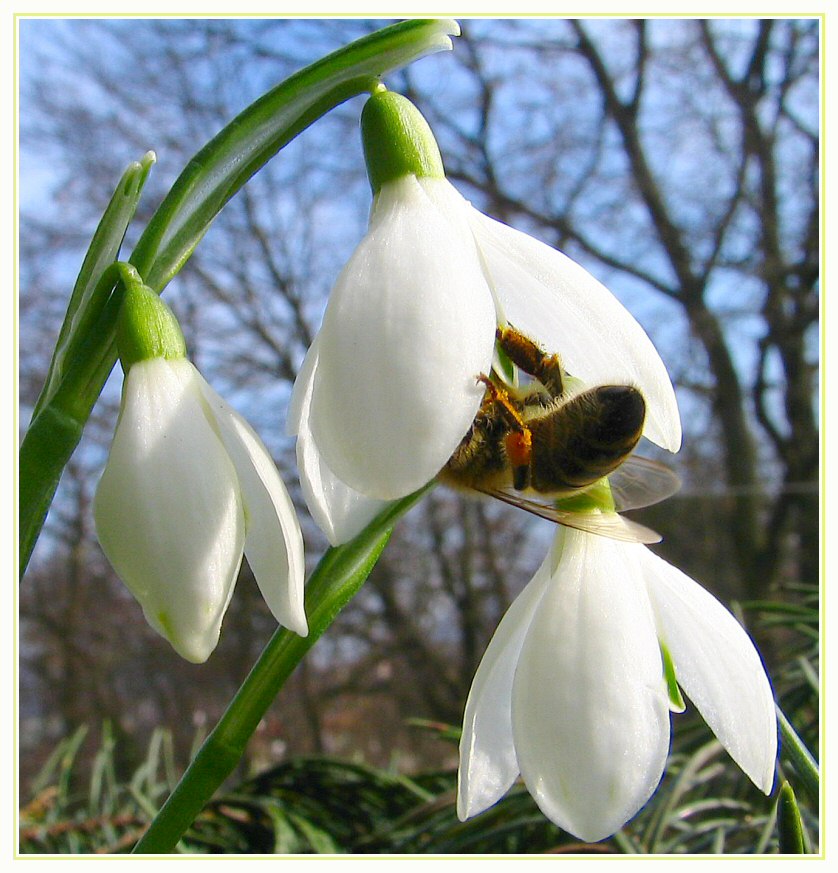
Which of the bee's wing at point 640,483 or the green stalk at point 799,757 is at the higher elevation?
the bee's wing at point 640,483

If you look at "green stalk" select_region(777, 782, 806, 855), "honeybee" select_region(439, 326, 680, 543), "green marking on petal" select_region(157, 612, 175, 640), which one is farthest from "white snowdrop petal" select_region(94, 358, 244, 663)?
"green stalk" select_region(777, 782, 806, 855)

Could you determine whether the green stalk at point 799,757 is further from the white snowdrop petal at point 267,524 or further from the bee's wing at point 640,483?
the white snowdrop petal at point 267,524

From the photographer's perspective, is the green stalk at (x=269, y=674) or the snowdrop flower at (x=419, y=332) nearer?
the snowdrop flower at (x=419, y=332)

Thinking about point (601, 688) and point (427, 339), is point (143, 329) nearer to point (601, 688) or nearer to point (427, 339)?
point (427, 339)

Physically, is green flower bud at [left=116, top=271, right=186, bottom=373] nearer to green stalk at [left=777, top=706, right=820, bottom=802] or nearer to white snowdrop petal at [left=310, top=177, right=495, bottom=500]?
white snowdrop petal at [left=310, top=177, right=495, bottom=500]

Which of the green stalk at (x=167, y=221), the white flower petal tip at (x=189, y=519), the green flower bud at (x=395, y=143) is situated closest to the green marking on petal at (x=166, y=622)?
the white flower petal tip at (x=189, y=519)

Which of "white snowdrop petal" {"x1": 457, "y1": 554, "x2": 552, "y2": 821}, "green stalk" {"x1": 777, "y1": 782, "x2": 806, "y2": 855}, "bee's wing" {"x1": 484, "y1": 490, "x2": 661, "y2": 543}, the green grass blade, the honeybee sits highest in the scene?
the green grass blade
